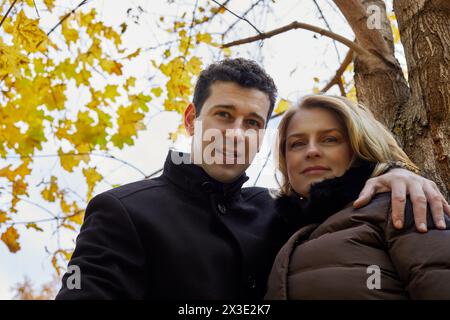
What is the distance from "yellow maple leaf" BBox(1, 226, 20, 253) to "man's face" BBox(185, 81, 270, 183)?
1.78 metres

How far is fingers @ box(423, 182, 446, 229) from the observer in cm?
144

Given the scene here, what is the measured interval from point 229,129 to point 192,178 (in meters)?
0.32

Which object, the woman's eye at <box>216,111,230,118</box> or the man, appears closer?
the man

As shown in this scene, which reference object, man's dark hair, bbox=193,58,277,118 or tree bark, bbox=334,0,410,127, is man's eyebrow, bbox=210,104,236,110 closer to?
man's dark hair, bbox=193,58,277,118

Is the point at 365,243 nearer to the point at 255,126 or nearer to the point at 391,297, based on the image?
the point at 391,297

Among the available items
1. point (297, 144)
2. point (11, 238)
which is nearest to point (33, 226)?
point (11, 238)

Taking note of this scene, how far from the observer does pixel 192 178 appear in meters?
2.03

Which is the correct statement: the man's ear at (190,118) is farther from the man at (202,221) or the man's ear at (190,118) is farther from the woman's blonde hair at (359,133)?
the woman's blonde hair at (359,133)

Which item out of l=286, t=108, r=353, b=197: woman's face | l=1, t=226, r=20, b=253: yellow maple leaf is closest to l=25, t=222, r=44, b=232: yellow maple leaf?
l=1, t=226, r=20, b=253: yellow maple leaf

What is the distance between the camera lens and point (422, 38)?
7.58 ft

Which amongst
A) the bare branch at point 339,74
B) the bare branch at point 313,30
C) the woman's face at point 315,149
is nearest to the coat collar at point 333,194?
the woman's face at point 315,149

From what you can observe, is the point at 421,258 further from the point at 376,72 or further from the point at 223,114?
the point at 376,72

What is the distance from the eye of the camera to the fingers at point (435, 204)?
1.44 m
